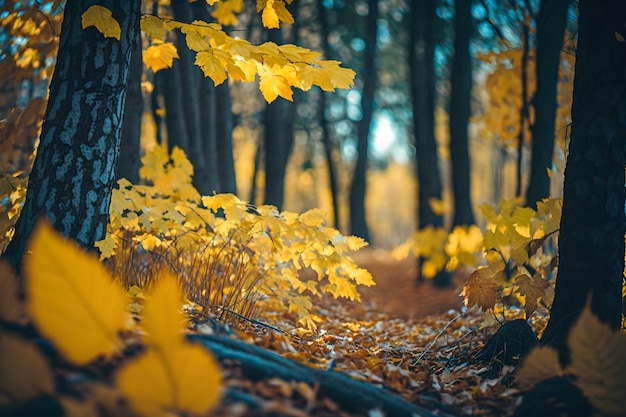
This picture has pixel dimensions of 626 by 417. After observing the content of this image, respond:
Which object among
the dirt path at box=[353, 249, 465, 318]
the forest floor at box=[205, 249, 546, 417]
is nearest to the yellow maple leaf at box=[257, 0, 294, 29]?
the forest floor at box=[205, 249, 546, 417]

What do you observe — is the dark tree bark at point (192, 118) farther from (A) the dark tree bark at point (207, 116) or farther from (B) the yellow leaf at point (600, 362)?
(B) the yellow leaf at point (600, 362)

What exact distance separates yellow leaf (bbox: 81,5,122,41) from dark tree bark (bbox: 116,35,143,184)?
2.15 m

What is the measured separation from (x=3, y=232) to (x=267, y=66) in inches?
75.6

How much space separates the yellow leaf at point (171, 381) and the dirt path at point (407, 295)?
4790 millimetres

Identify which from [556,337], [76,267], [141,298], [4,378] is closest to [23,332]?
[4,378]

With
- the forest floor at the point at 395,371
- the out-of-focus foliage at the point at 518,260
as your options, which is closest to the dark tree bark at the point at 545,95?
the out-of-focus foliage at the point at 518,260

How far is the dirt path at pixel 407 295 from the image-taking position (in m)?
6.60

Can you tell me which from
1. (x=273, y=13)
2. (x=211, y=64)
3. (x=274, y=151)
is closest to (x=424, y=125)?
(x=274, y=151)

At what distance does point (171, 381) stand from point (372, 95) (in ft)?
30.6

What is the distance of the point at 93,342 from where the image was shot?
4.81 feet

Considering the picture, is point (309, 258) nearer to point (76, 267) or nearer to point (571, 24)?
point (76, 267)

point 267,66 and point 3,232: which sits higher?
point 267,66

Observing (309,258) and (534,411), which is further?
(309,258)

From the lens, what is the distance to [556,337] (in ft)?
9.07
